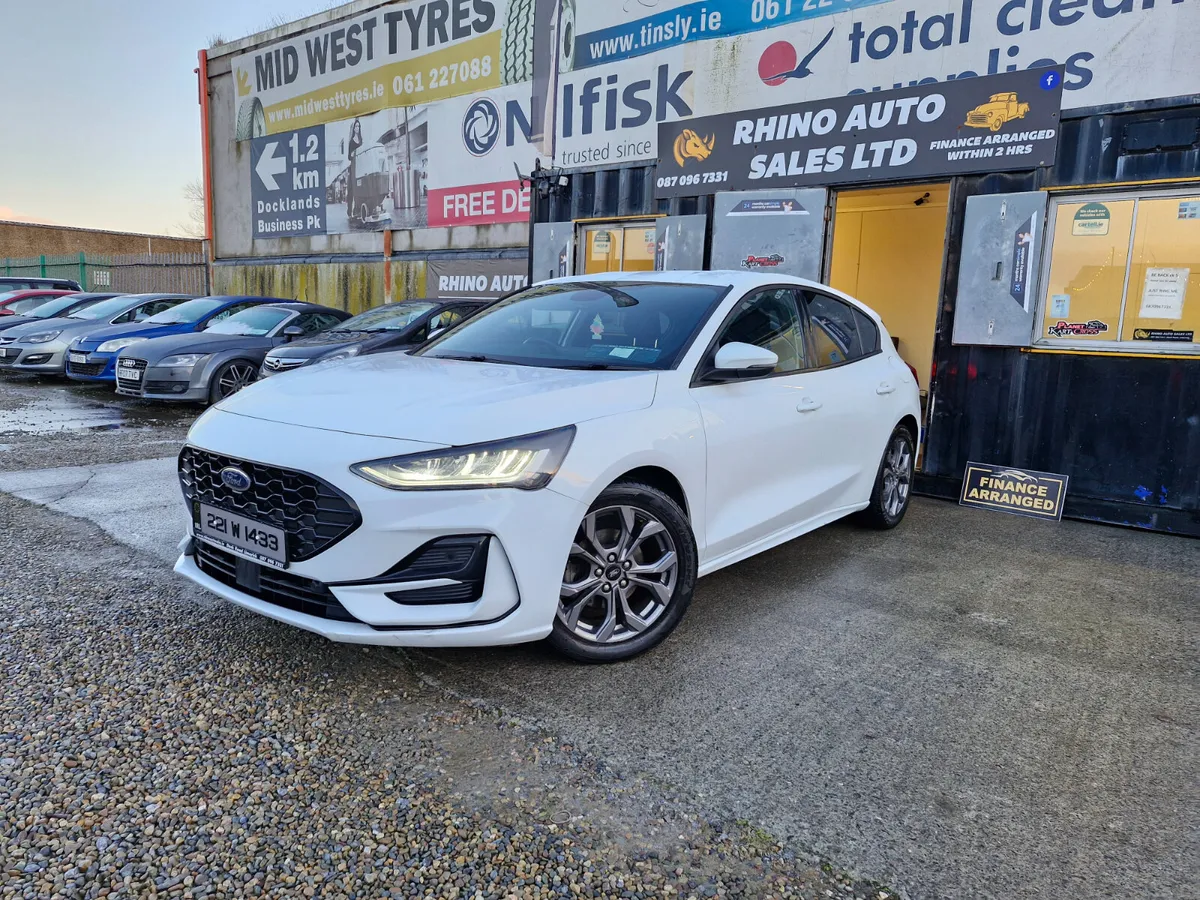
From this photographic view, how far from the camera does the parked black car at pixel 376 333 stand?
8711 millimetres

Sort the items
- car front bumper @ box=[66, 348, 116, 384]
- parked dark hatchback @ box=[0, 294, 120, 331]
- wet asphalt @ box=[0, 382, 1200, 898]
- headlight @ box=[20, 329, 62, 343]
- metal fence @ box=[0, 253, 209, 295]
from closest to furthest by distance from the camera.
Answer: wet asphalt @ box=[0, 382, 1200, 898] → car front bumper @ box=[66, 348, 116, 384] → headlight @ box=[20, 329, 62, 343] → parked dark hatchback @ box=[0, 294, 120, 331] → metal fence @ box=[0, 253, 209, 295]

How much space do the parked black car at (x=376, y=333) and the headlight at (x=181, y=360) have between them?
724 millimetres

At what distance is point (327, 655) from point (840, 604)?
7.79ft

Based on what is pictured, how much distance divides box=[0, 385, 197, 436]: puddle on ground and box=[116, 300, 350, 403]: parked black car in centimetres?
28

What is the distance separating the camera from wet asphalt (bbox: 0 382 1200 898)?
2.22 metres

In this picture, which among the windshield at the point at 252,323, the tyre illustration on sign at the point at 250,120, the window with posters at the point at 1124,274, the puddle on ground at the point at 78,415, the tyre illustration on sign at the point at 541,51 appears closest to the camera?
the window with posters at the point at 1124,274

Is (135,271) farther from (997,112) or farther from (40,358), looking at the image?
(997,112)

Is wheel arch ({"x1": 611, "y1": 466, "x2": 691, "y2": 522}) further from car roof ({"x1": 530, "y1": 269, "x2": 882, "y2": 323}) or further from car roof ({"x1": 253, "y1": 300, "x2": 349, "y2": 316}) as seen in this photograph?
car roof ({"x1": 253, "y1": 300, "x2": 349, "y2": 316})

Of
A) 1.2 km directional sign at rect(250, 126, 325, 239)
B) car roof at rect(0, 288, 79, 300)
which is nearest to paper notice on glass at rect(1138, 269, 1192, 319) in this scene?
1.2 km directional sign at rect(250, 126, 325, 239)

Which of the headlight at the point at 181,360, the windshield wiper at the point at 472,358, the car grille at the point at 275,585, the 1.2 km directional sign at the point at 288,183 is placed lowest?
the car grille at the point at 275,585

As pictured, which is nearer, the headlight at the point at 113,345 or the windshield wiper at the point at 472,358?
the windshield wiper at the point at 472,358

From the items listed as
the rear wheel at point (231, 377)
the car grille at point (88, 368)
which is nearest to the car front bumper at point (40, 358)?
the car grille at point (88, 368)

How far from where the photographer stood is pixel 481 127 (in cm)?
1360

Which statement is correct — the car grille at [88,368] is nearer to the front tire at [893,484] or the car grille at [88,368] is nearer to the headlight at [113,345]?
the headlight at [113,345]
